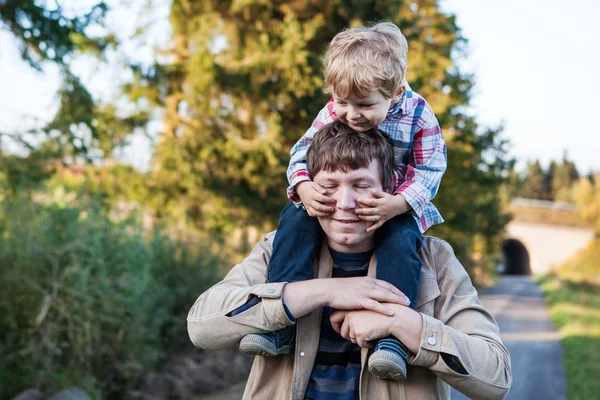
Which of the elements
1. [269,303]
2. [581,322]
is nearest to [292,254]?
[269,303]

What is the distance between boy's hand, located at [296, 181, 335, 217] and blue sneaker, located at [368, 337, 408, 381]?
47 centimetres

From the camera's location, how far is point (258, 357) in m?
2.45

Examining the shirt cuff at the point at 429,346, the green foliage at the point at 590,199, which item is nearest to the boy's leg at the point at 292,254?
the shirt cuff at the point at 429,346

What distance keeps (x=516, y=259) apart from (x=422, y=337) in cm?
7128

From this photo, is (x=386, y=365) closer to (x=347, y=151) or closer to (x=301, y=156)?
(x=347, y=151)

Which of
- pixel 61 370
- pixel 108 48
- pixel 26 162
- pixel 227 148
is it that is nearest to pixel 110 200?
pixel 26 162

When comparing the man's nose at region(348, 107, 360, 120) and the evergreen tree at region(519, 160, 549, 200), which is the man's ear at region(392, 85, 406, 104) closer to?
the man's nose at region(348, 107, 360, 120)

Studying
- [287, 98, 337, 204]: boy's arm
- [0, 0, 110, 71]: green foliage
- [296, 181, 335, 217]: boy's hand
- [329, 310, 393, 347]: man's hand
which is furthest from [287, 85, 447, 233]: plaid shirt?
[0, 0, 110, 71]: green foliage

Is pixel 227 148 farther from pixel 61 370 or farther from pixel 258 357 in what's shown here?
pixel 258 357

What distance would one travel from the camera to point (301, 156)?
2611 mm

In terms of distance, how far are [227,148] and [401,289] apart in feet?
37.3

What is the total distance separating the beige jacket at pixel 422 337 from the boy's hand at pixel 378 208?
19 centimetres

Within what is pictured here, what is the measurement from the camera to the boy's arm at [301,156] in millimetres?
2537

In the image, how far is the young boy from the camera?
2314 mm
